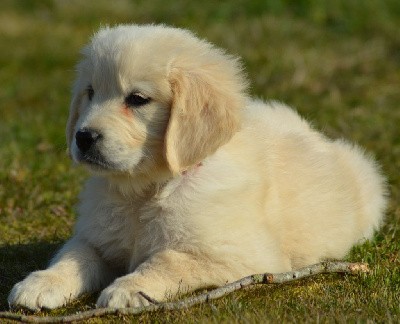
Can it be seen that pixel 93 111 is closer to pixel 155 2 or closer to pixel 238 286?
pixel 238 286

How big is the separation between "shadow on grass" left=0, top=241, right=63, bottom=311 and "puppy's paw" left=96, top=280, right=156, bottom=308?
2.63ft

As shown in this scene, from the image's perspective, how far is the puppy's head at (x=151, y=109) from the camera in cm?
453

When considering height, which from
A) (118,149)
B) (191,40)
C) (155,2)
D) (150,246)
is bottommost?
(155,2)

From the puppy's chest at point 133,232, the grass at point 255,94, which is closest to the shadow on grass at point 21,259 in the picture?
the grass at point 255,94

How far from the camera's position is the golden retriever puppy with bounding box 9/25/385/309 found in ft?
14.8

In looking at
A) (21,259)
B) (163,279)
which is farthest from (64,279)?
(21,259)

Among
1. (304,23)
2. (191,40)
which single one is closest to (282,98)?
(304,23)

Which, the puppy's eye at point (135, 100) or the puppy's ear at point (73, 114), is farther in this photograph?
the puppy's ear at point (73, 114)

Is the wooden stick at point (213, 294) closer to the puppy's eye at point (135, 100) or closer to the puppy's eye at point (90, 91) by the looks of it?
the puppy's eye at point (135, 100)

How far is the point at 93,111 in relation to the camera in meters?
4.61

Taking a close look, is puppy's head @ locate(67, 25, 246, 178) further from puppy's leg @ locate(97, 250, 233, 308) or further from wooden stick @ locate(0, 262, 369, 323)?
wooden stick @ locate(0, 262, 369, 323)

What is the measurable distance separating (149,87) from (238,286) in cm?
110

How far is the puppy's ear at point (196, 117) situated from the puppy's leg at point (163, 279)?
1.52 ft

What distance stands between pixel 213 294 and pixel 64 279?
808 mm
